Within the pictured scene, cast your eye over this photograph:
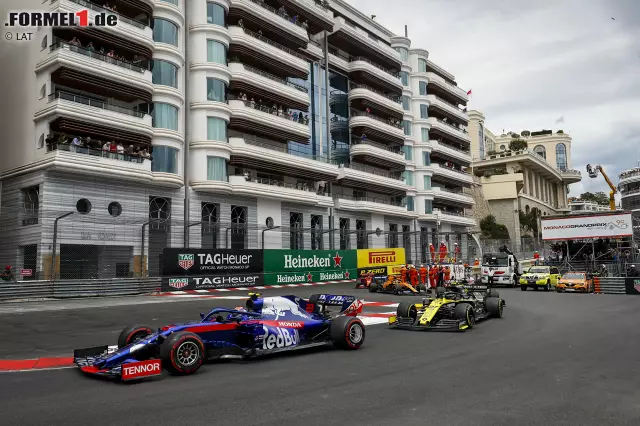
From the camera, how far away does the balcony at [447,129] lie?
65.1 metres

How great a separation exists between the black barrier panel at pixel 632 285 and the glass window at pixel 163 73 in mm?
30367

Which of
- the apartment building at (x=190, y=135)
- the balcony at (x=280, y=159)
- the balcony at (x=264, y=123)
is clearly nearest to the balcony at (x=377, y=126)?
the apartment building at (x=190, y=135)

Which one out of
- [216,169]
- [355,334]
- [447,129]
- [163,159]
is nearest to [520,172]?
[447,129]

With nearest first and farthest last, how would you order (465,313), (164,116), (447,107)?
1. (465,313)
2. (164,116)
3. (447,107)

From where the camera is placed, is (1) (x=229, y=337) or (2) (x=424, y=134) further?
(2) (x=424, y=134)

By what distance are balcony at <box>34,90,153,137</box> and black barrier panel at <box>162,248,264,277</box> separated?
9892 mm

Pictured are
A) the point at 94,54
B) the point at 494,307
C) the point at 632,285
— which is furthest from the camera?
the point at 94,54

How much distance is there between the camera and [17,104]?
33.2 meters

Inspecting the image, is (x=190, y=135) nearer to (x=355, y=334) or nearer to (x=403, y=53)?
(x=355, y=334)

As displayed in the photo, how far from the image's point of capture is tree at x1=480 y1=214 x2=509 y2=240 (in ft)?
274

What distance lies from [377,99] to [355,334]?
47.1m

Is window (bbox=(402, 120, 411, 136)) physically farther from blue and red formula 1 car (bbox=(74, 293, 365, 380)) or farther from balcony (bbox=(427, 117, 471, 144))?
blue and red formula 1 car (bbox=(74, 293, 365, 380))

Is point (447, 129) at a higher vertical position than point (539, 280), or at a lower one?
higher

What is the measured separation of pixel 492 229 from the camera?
8444cm
